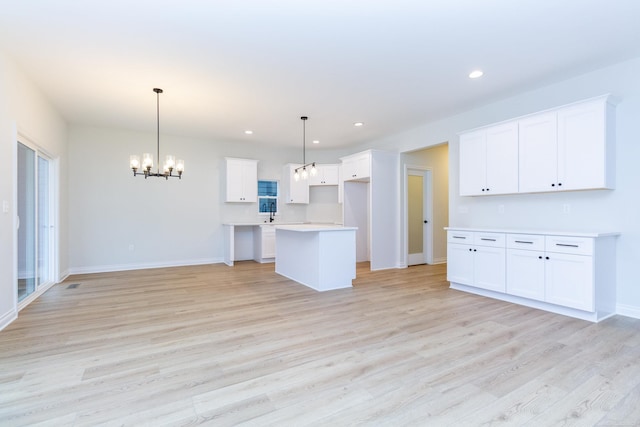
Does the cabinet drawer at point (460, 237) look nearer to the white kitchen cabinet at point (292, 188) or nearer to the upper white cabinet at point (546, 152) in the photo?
the upper white cabinet at point (546, 152)

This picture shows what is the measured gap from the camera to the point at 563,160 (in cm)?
352

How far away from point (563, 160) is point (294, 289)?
366 cm

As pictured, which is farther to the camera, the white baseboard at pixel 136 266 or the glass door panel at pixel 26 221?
the white baseboard at pixel 136 266

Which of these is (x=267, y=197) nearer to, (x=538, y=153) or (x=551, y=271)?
(x=538, y=153)

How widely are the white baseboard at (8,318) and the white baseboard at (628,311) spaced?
6.24m

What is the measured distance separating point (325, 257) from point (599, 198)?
3.29 meters

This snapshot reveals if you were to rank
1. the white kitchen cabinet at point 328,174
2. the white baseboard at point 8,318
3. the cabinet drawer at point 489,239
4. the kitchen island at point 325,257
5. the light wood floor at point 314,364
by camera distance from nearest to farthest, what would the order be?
the light wood floor at point 314,364
the white baseboard at point 8,318
the cabinet drawer at point 489,239
the kitchen island at point 325,257
the white kitchen cabinet at point 328,174

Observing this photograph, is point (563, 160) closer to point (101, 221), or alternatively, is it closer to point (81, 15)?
point (81, 15)

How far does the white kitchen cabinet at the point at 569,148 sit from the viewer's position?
327 cm

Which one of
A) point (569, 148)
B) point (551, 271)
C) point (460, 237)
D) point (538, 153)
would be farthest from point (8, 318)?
point (569, 148)

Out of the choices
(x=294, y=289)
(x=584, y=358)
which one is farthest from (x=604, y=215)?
(x=294, y=289)

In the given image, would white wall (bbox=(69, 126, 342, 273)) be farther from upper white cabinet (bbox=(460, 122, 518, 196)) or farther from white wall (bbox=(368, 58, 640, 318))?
white wall (bbox=(368, 58, 640, 318))

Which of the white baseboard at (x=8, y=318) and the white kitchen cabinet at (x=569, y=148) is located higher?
the white kitchen cabinet at (x=569, y=148)

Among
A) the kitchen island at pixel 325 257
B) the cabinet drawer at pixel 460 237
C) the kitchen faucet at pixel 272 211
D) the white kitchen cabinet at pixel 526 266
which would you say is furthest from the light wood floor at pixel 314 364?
the kitchen faucet at pixel 272 211
